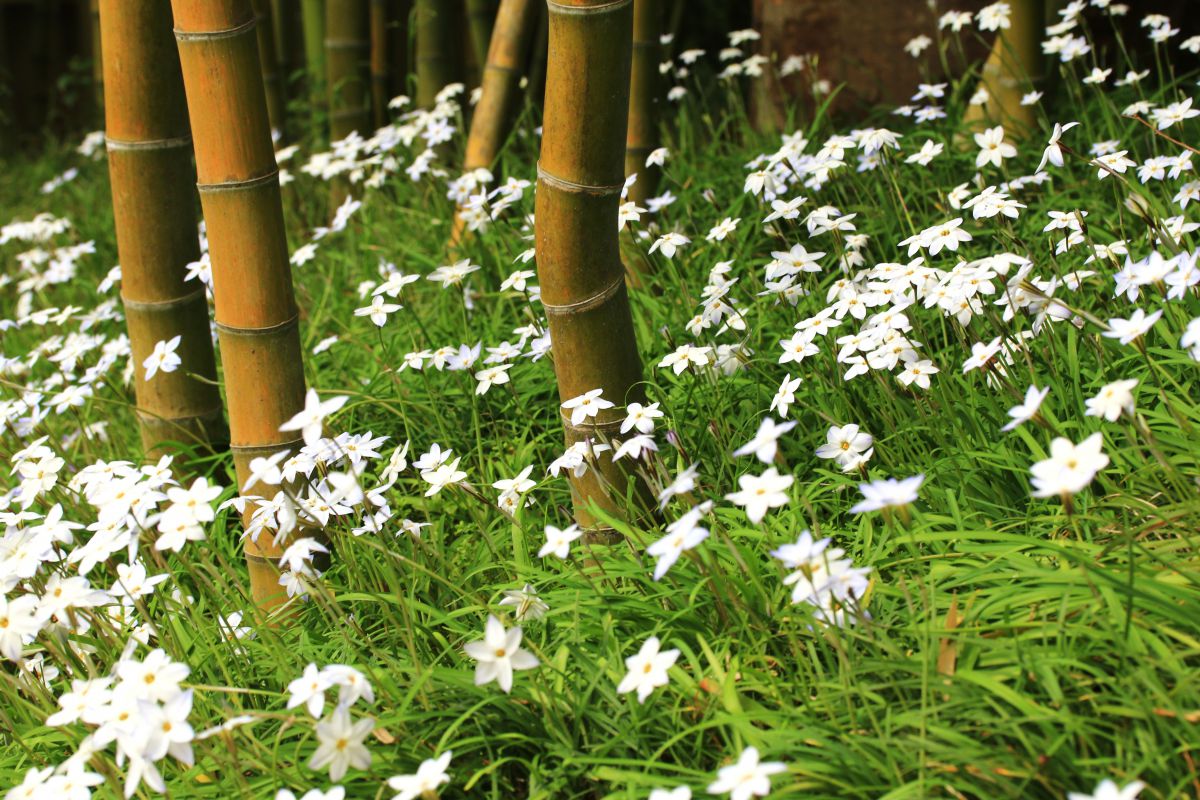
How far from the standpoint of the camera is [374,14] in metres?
4.30

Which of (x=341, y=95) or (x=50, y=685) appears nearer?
(x=50, y=685)

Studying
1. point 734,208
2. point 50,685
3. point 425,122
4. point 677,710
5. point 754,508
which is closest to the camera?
point 754,508

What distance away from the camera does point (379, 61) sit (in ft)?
14.5

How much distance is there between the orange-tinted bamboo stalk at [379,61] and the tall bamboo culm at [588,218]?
8.97ft

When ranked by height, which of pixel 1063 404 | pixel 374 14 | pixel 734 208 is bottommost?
pixel 1063 404

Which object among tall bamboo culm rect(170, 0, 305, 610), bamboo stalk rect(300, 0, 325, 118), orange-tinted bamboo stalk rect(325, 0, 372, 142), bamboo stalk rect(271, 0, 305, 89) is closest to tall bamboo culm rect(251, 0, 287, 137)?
bamboo stalk rect(300, 0, 325, 118)

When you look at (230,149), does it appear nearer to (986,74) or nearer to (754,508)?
(754,508)

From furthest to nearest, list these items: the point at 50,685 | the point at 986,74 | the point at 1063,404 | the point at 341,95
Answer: the point at 341,95, the point at 986,74, the point at 50,685, the point at 1063,404

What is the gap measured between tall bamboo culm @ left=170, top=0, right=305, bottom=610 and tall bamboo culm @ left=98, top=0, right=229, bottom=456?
29 centimetres

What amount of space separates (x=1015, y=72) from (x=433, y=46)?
78.9 inches

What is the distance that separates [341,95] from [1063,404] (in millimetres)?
3112

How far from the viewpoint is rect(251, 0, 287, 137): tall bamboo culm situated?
4.21m

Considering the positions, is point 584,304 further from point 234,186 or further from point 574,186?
point 234,186

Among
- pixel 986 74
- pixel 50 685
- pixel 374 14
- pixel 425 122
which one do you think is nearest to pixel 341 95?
pixel 374 14
